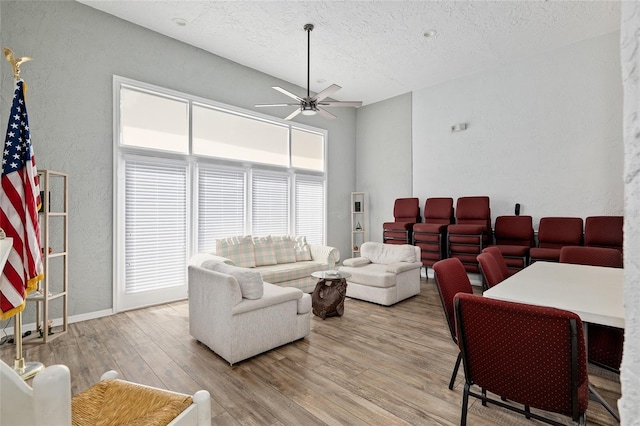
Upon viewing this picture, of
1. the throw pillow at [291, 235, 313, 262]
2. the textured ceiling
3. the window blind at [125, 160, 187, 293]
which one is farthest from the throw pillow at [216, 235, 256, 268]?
the textured ceiling

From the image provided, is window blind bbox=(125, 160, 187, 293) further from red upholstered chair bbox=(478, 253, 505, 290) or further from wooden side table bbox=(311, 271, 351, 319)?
red upholstered chair bbox=(478, 253, 505, 290)

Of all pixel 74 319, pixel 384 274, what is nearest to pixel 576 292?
pixel 384 274

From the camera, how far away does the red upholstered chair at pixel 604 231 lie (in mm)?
4181

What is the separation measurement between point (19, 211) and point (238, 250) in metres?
2.55

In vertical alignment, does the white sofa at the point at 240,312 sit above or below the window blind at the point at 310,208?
below

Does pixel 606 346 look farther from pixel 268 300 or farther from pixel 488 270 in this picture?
pixel 268 300

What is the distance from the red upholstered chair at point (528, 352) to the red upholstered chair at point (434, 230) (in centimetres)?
414

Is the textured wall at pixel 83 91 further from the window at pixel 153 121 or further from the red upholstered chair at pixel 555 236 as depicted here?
the red upholstered chair at pixel 555 236

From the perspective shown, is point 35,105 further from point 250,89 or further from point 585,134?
point 585,134

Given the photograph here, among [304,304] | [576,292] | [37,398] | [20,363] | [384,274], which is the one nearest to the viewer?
[37,398]

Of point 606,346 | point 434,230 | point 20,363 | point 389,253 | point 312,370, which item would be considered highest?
point 434,230

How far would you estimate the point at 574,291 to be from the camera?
75.7 inches

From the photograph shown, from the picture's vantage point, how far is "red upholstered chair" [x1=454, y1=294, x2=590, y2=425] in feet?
4.35

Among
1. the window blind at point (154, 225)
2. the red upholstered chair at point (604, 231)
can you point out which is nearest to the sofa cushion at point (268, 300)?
the window blind at point (154, 225)
